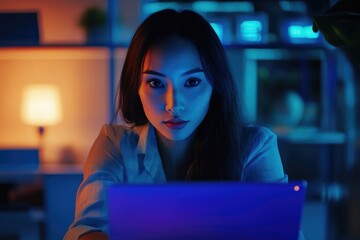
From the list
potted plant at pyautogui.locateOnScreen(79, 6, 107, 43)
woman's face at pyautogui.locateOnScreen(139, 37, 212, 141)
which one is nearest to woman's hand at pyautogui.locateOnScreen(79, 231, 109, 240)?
woman's face at pyautogui.locateOnScreen(139, 37, 212, 141)

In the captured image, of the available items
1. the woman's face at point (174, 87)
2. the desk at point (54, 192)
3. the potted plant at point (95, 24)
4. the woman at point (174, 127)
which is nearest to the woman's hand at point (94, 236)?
the woman at point (174, 127)

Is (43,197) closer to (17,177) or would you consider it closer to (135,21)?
(17,177)

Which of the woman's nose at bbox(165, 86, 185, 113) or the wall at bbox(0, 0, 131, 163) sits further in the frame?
the wall at bbox(0, 0, 131, 163)

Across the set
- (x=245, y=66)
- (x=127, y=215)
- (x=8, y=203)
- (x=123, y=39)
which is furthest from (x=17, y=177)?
(x=127, y=215)

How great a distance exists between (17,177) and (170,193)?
2.76 meters

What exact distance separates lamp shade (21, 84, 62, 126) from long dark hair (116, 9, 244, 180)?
214 centimetres

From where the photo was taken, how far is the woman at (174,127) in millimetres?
1232

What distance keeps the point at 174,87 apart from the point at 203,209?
0.44 metres

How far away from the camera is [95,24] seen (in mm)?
3461

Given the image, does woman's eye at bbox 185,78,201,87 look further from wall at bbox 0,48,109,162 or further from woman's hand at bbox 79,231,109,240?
wall at bbox 0,48,109,162

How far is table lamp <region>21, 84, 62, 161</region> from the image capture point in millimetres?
3490

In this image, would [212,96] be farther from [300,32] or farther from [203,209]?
[300,32]

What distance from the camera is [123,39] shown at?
138 inches

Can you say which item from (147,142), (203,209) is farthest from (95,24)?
(203,209)
